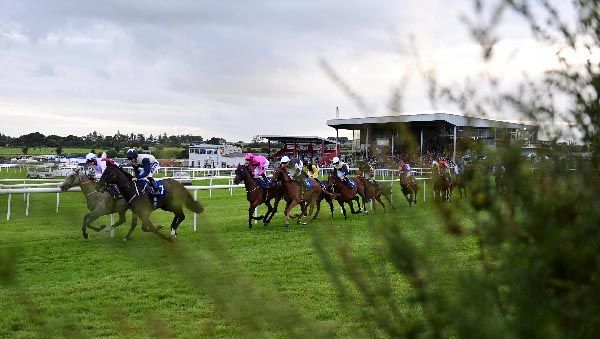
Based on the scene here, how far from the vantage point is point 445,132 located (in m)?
1.97

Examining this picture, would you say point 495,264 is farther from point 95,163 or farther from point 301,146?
point 301,146

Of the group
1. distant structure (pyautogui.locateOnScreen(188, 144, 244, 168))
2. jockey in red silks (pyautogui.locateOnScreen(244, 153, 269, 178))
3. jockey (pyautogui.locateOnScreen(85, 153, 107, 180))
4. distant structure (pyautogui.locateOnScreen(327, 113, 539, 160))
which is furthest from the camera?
distant structure (pyautogui.locateOnScreen(188, 144, 244, 168))

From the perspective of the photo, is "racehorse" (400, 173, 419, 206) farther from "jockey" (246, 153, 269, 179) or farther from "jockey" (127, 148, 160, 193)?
"jockey" (246, 153, 269, 179)

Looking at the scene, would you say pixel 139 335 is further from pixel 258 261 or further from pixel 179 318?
pixel 258 261

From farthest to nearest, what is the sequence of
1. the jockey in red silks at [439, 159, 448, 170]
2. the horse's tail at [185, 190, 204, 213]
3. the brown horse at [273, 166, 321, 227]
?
the brown horse at [273, 166, 321, 227] < the horse's tail at [185, 190, 204, 213] < the jockey in red silks at [439, 159, 448, 170]

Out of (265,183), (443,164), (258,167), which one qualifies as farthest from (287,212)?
(443,164)

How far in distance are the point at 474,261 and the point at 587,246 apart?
531 mm

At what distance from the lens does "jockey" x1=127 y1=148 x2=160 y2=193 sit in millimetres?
9922

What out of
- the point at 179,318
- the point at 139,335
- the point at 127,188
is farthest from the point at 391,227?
the point at 127,188

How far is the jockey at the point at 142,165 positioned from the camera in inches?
391

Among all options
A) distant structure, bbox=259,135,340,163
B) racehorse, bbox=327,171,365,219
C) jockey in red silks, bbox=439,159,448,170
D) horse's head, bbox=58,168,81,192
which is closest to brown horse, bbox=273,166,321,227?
racehorse, bbox=327,171,365,219

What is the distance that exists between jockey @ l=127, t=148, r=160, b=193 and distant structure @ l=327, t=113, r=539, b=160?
8.30 meters

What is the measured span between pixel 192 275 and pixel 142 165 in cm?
881

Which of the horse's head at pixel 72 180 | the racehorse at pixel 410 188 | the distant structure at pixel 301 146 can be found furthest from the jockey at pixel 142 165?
the distant structure at pixel 301 146
